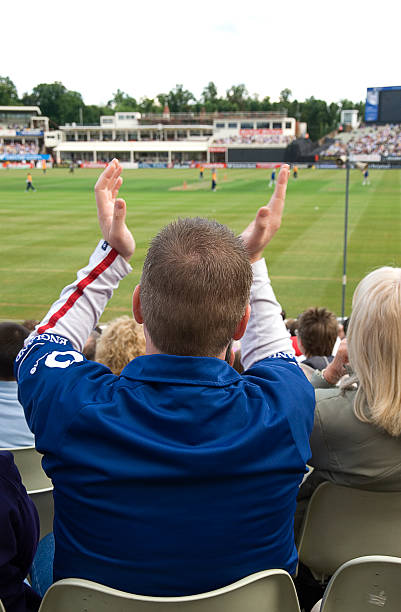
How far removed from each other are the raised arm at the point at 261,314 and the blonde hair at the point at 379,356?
10.6 inches

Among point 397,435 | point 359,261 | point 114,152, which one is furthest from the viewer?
point 114,152

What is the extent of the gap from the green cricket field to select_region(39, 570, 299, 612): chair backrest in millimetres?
9285

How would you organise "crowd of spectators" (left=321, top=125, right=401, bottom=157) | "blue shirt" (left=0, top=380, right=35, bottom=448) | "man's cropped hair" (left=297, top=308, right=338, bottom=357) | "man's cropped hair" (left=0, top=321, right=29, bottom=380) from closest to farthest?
"blue shirt" (left=0, top=380, right=35, bottom=448) < "man's cropped hair" (left=0, top=321, right=29, bottom=380) < "man's cropped hair" (left=297, top=308, right=338, bottom=357) < "crowd of spectators" (left=321, top=125, right=401, bottom=157)

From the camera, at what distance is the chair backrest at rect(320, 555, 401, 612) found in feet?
5.13

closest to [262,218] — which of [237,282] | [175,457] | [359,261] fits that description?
[237,282]

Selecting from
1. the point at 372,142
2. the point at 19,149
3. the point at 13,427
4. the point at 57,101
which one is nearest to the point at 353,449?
the point at 13,427

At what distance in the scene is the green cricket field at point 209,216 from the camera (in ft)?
39.7

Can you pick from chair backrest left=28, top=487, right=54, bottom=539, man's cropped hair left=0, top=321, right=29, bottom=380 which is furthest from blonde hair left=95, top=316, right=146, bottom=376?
chair backrest left=28, top=487, right=54, bottom=539

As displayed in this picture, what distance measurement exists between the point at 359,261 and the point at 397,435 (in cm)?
1326

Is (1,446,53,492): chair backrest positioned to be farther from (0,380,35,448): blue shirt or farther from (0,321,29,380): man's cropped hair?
(0,321,29,380): man's cropped hair

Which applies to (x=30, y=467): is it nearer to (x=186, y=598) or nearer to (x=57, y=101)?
(x=186, y=598)

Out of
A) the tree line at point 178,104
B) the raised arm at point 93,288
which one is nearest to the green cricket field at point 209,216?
the raised arm at point 93,288

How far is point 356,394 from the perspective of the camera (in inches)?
85.6

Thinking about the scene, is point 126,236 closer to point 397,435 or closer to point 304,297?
point 397,435
